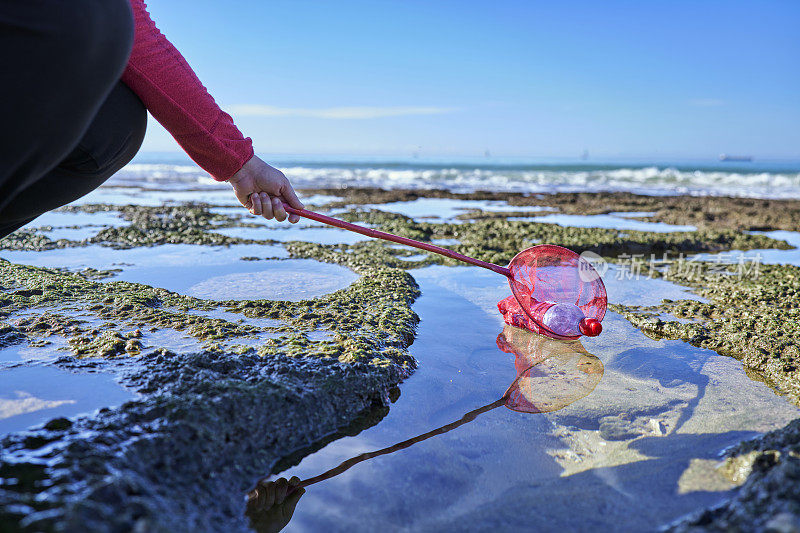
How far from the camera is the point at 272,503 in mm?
1364

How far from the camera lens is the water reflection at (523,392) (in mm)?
1352

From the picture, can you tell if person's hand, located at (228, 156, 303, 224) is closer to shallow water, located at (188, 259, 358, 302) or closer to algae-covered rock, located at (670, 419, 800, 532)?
shallow water, located at (188, 259, 358, 302)

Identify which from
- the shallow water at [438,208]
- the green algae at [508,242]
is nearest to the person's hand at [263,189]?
the green algae at [508,242]

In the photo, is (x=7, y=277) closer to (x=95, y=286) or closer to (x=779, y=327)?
(x=95, y=286)

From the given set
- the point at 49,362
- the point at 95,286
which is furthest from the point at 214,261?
the point at 49,362

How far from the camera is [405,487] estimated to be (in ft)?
4.72

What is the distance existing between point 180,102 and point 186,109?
0.09 ft

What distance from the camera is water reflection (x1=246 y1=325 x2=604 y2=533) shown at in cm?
135

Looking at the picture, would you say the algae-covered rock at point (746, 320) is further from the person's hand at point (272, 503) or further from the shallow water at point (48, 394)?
the shallow water at point (48, 394)

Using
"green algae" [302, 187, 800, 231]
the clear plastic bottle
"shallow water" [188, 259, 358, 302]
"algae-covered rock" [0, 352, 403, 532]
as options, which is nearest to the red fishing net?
the clear plastic bottle

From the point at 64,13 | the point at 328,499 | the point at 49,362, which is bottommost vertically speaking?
the point at 328,499

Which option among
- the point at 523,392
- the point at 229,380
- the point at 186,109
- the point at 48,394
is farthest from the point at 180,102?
the point at 523,392

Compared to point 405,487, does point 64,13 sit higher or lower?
higher

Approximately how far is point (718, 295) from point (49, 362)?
345 cm
